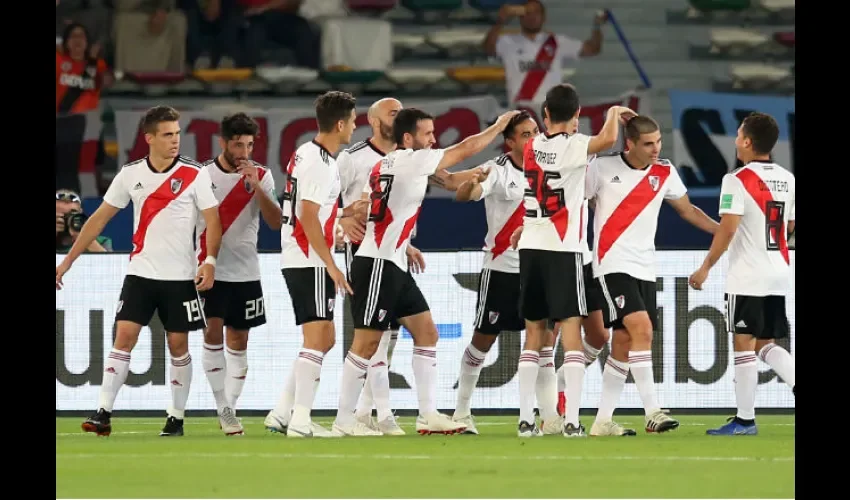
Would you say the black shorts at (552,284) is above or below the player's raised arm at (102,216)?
below

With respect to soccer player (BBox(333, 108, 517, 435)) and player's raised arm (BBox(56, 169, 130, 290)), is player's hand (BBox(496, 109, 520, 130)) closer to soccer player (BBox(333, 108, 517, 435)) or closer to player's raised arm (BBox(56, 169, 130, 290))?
soccer player (BBox(333, 108, 517, 435))

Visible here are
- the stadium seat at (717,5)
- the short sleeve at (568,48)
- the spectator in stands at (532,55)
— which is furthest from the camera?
the stadium seat at (717,5)

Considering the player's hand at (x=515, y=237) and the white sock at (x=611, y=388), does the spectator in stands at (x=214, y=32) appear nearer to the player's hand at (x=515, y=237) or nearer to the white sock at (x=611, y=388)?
the player's hand at (x=515, y=237)

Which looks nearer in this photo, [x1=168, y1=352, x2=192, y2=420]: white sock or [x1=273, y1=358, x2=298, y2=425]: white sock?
[x1=168, y1=352, x2=192, y2=420]: white sock

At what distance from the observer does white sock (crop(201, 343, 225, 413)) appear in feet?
33.7

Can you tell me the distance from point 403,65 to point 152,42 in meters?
3.03

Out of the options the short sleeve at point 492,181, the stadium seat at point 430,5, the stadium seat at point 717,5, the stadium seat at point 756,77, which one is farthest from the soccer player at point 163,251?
the stadium seat at point 717,5

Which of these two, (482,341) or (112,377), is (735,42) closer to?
(482,341)

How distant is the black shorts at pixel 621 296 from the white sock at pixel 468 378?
1.03 m

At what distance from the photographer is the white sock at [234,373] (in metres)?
10.8

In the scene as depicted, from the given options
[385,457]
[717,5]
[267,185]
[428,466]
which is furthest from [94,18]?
[428,466]

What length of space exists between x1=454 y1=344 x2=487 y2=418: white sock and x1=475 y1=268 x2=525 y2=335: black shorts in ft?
0.72

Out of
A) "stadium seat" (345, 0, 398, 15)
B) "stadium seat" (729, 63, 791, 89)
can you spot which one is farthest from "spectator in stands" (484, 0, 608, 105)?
"stadium seat" (729, 63, 791, 89)

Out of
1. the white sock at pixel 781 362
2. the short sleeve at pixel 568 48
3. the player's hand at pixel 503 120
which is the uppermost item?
the short sleeve at pixel 568 48
